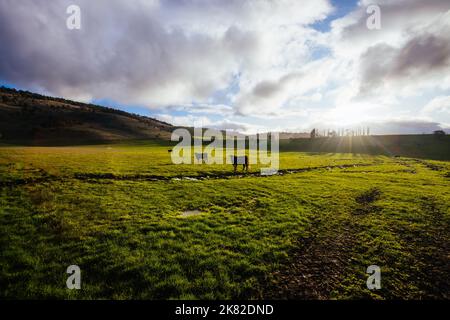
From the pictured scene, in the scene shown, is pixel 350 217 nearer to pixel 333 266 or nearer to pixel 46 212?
pixel 333 266

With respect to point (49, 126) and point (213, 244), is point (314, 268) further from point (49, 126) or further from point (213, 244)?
point (49, 126)

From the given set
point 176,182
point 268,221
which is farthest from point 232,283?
point 176,182

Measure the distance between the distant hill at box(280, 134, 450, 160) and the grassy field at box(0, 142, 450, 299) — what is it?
101996 millimetres

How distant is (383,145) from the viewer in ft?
392

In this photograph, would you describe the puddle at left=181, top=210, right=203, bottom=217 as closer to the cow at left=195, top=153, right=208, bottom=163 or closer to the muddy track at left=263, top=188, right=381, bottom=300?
the muddy track at left=263, top=188, right=381, bottom=300

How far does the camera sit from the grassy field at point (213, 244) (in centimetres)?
770

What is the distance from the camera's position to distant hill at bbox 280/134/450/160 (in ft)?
342

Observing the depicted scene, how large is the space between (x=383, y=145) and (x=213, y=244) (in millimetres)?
140517

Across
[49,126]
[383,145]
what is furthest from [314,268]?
[49,126]

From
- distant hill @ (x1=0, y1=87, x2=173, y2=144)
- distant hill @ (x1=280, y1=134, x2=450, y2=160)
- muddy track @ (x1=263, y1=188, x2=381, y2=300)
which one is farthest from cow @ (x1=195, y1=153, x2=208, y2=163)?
distant hill @ (x1=0, y1=87, x2=173, y2=144)

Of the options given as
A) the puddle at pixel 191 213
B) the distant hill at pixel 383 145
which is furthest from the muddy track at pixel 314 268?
the distant hill at pixel 383 145

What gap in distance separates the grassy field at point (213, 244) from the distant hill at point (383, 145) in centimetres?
10200
